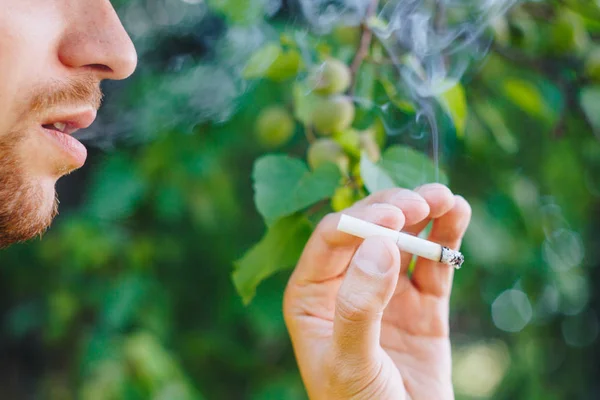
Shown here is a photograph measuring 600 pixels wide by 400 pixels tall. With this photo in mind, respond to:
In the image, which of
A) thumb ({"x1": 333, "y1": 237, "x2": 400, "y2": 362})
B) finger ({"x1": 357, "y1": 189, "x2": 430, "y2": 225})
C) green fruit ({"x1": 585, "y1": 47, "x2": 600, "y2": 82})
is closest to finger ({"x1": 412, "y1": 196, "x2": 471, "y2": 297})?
finger ({"x1": 357, "y1": 189, "x2": 430, "y2": 225})

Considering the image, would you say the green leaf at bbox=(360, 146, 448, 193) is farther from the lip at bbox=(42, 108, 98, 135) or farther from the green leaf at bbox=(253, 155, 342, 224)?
the lip at bbox=(42, 108, 98, 135)

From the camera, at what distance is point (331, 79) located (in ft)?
3.26

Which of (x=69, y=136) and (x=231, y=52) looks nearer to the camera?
(x=69, y=136)

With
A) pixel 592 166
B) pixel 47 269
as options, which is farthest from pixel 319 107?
pixel 47 269

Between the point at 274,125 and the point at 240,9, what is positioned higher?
the point at 240,9

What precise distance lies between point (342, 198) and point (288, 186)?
8 cm

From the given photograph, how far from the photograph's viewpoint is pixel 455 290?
202 cm

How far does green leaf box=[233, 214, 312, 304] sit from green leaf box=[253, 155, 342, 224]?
0.11 ft

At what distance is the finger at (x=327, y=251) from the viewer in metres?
0.81

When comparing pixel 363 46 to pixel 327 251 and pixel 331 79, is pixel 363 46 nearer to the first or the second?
pixel 331 79

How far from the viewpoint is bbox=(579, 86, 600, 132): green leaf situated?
4.02 ft

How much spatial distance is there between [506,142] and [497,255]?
1.21 feet

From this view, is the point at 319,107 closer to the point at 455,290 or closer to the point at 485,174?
the point at 485,174

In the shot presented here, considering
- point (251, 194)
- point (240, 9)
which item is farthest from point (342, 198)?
point (251, 194)
